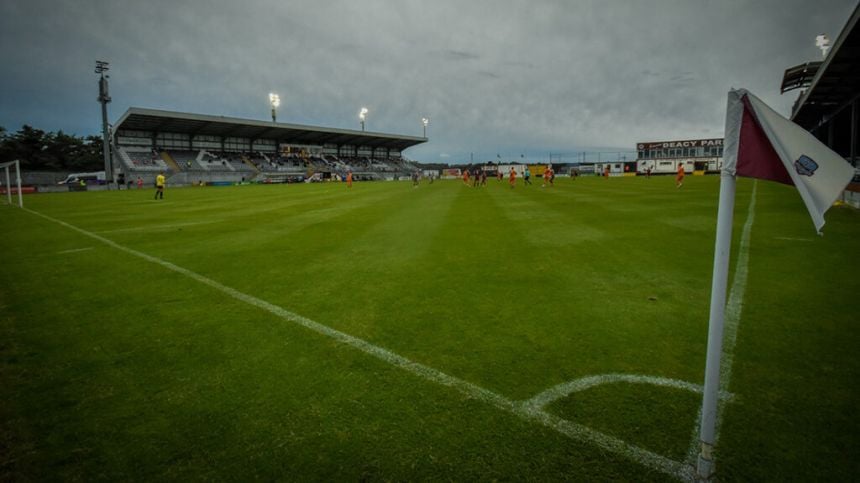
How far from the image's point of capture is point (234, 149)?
73.8 m

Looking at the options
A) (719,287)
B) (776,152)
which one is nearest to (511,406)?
(719,287)

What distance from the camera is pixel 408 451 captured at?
2.44 meters

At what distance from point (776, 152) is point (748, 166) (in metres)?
0.13

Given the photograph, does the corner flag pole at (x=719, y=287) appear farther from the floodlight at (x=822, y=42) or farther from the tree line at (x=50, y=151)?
the tree line at (x=50, y=151)

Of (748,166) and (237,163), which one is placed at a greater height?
(237,163)

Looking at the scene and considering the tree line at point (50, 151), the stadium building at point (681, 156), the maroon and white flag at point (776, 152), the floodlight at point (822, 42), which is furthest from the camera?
the stadium building at point (681, 156)

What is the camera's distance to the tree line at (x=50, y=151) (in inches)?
2608

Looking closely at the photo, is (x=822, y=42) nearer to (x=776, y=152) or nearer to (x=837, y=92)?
(x=837, y=92)

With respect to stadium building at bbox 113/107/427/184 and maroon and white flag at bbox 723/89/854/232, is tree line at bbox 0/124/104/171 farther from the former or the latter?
maroon and white flag at bbox 723/89/854/232

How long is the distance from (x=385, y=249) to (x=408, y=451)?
20.9 feet

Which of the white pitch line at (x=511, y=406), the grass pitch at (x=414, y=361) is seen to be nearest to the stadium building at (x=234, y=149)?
the grass pitch at (x=414, y=361)

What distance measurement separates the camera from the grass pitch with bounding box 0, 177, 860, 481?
7.88ft

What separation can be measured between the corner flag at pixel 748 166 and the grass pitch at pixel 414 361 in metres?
0.55

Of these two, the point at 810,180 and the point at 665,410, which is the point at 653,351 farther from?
the point at 810,180
